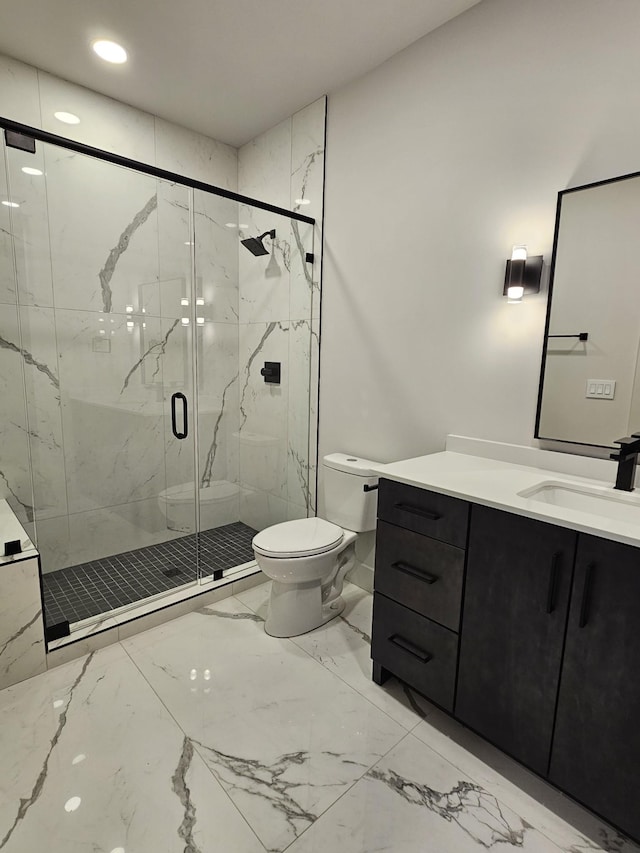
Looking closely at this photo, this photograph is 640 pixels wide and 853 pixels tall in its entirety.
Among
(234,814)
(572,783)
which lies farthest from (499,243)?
(234,814)

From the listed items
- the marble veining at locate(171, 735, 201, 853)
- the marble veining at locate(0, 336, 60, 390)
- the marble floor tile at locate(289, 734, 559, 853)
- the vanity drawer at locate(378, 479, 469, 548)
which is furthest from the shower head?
the marble floor tile at locate(289, 734, 559, 853)

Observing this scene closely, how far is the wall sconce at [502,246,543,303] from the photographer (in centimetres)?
171

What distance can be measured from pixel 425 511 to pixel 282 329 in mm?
1697

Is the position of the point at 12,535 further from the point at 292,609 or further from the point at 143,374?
the point at 292,609

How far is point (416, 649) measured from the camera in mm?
1617

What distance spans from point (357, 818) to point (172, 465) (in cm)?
192

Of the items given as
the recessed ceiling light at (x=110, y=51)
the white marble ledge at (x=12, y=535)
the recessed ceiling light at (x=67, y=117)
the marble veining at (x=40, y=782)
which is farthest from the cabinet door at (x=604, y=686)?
the recessed ceiling light at (x=67, y=117)

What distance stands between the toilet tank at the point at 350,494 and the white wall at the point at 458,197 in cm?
21

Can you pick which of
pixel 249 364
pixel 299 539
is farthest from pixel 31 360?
pixel 299 539

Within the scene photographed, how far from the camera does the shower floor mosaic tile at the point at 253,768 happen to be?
123cm

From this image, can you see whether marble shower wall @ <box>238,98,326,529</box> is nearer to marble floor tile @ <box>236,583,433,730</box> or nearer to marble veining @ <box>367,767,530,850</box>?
marble floor tile @ <box>236,583,433,730</box>

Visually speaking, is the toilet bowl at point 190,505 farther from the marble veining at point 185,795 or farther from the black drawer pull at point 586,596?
the black drawer pull at point 586,596

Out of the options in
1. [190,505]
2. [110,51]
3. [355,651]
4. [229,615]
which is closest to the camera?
[355,651]

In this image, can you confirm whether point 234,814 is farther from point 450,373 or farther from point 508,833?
point 450,373
